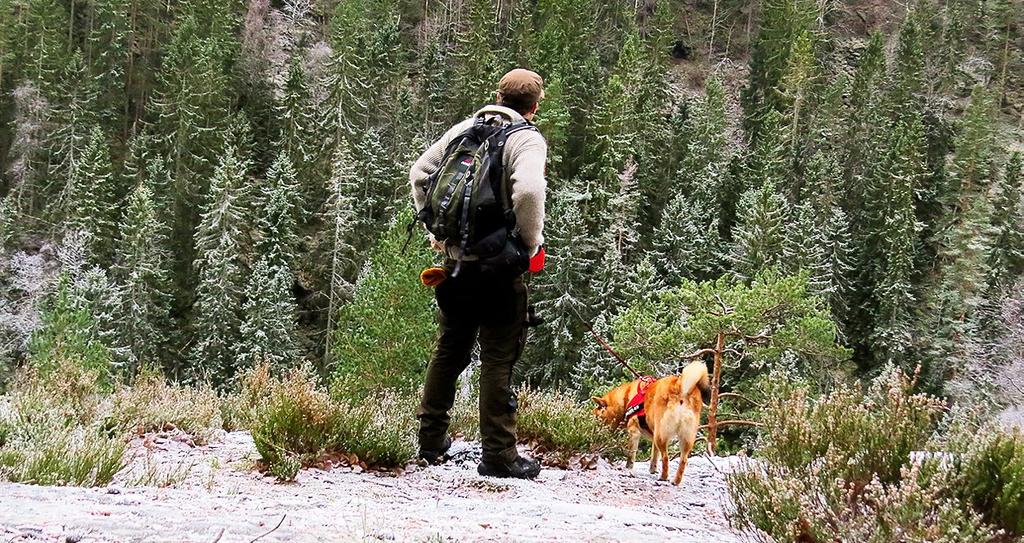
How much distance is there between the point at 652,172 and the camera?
152ft

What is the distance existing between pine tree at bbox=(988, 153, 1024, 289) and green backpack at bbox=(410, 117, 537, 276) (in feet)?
150

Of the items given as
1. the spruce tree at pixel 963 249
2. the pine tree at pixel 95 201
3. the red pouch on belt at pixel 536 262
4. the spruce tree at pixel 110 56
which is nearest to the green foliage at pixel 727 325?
the red pouch on belt at pixel 536 262

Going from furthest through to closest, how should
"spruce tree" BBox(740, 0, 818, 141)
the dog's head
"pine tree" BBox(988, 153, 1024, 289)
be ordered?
"spruce tree" BBox(740, 0, 818, 141) < "pine tree" BBox(988, 153, 1024, 289) < the dog's head

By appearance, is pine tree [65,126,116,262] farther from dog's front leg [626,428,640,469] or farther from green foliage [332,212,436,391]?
dog's front leg [626,428,640,469]

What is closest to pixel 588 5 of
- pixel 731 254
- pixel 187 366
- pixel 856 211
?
pixel 856 211

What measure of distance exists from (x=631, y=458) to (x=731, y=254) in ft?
104

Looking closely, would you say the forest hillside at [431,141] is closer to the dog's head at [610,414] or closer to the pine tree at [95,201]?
the pine tree at [95,201]

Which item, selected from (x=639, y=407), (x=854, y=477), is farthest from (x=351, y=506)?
(x=639, y=407)

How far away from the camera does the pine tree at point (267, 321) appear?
31.5 m

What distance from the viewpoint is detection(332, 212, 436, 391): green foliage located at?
22.1 meters

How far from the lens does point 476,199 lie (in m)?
3.98

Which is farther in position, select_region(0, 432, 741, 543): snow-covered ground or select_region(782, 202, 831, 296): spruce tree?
select_region(782, 202, 831, 296): spruce tree

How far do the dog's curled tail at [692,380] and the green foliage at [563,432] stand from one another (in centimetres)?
87

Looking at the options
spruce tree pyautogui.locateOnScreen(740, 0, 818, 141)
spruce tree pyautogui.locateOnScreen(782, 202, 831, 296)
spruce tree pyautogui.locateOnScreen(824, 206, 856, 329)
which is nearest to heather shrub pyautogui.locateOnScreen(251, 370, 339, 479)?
spruce tree pyautogui.locateOnScreen(782, 202, 831, 296)
